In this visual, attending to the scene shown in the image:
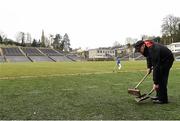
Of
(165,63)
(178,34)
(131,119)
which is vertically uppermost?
(178,34)

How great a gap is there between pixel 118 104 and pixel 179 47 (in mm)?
146771

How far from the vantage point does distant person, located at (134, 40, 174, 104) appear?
31.0ft

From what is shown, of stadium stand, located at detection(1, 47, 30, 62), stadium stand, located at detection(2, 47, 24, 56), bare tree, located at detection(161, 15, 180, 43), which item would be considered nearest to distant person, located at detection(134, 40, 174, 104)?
stadium stand, located at detection(1, 47, 30, 62)

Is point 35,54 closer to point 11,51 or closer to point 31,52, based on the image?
point 31,52

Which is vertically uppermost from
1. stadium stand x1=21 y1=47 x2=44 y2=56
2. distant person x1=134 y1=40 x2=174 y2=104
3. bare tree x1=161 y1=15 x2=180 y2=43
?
bare tree x1=161 y1=15 x2=180 y2=43

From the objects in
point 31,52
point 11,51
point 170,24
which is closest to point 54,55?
point 31,52

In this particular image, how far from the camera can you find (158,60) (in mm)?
9414

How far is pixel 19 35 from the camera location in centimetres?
18275

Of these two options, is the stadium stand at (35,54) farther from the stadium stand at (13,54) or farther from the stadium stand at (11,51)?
the stadium stand at (11,51)

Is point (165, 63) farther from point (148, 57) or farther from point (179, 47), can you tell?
point (179, 47)

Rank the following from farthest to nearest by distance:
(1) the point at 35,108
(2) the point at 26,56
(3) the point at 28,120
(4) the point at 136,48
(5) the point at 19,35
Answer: (5) the point at 19,35, (2) the point at 26,56, (4) the point at 136,48, (1) the point at 35,108, (3) the point at 28,120

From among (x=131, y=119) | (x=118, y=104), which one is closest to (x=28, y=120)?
(x=131, y=119)

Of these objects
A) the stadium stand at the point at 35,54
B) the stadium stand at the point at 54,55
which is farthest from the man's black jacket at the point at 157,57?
the stadium stand at the point at 54,55

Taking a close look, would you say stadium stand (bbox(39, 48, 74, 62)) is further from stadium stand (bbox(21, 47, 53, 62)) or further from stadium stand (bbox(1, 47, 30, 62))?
stadium stand (bbox(1, 47, 30, 62))
